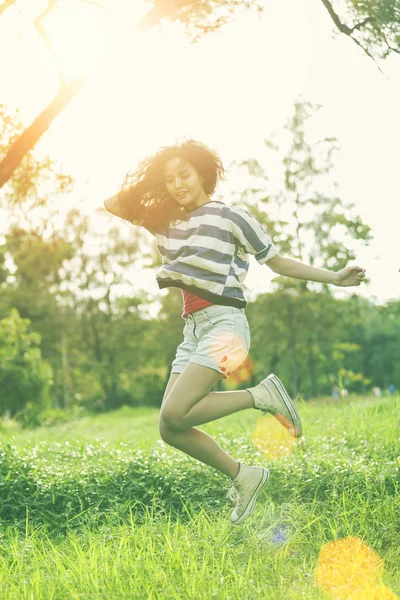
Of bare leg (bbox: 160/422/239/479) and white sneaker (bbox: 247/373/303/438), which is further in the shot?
white sneaker (bbox: 247/373/303/438)

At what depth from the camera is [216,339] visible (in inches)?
158

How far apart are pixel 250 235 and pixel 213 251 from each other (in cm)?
25

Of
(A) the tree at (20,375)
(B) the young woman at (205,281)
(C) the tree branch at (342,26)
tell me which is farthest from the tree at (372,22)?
(A) the tree at (20,375)

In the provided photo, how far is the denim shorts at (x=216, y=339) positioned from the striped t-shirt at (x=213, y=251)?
3.0 inches

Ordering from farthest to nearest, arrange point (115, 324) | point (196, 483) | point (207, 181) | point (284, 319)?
point (115, 324)
point (284, 319)
point (196, 483)
point (207, 181)

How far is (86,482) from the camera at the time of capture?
17.5ft

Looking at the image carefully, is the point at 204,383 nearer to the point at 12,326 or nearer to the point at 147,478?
→ the point at 147,478

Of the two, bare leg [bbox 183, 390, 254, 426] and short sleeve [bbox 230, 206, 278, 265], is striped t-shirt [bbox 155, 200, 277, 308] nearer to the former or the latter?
short sleeve [bbox 230, 206, 278, 265]

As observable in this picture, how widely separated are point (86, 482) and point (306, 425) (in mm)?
3019

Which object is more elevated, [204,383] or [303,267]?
[303,267]

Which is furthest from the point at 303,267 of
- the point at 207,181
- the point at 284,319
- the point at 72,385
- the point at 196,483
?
the point at 72,385

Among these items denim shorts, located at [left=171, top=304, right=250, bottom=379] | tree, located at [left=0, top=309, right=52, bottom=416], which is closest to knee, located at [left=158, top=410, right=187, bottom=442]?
denim shorts, located at [left=171, top=304, right=250, bottom=379]

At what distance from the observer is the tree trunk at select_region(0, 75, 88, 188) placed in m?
6.09

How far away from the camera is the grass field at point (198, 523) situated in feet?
11.2
